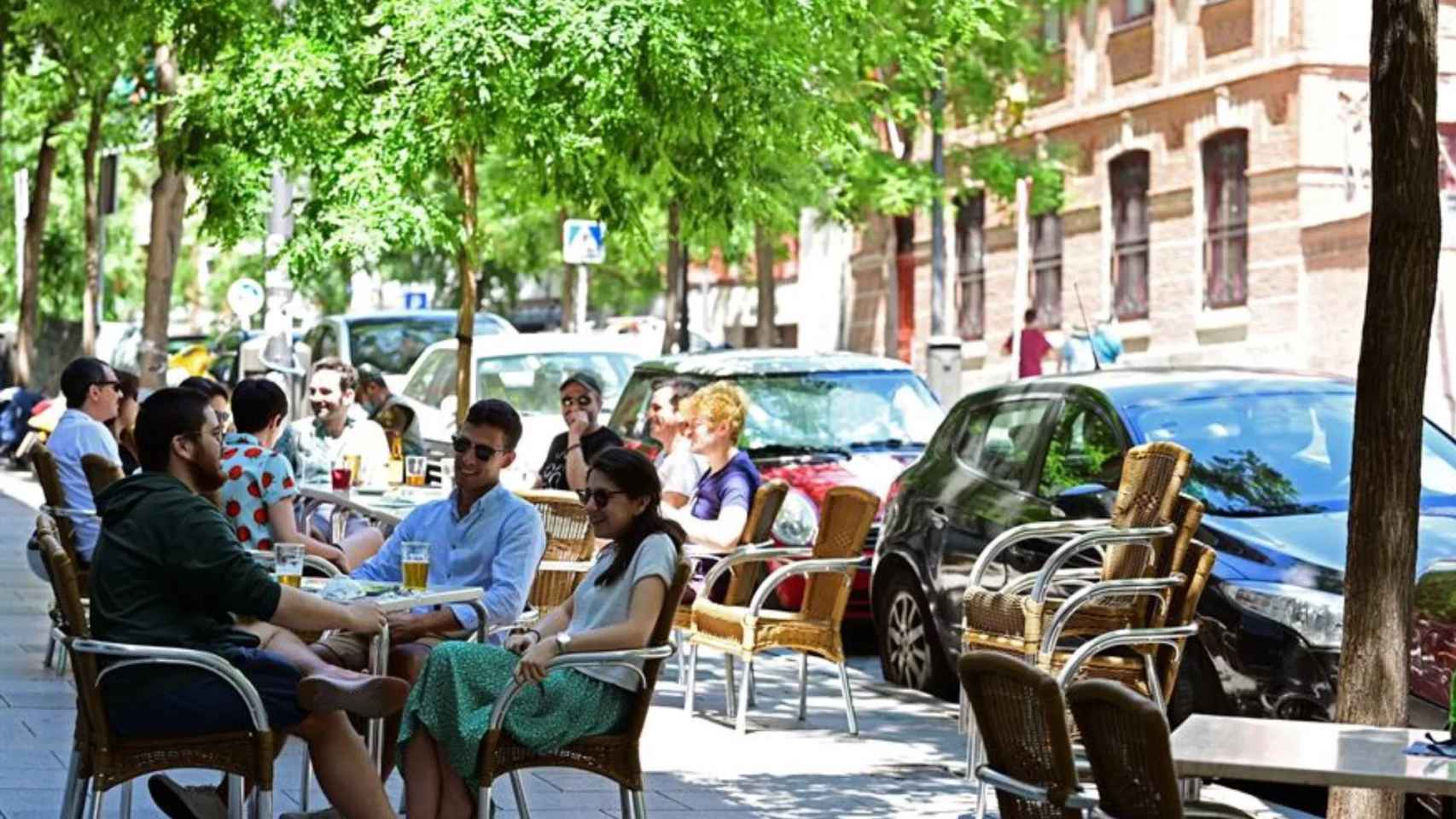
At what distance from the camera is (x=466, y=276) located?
1697 cm

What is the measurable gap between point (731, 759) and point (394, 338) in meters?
17.7

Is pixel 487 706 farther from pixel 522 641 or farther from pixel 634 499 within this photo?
pixel 634 499

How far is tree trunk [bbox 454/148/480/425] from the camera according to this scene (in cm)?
1684

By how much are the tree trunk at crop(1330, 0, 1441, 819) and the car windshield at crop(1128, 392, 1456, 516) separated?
169 inches

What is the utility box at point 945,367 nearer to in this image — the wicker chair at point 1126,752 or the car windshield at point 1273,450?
the car windshield at point 1273,450

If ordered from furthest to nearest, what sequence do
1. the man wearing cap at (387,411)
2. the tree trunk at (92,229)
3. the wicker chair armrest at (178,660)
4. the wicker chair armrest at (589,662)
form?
the tree trunk at (92,229) < the man wearing cap at (387,411) < the wicker chair armrest at (589,662) < the wicker chair armrest at (178,660)

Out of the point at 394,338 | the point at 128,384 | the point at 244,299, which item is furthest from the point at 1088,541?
the point at 244,299

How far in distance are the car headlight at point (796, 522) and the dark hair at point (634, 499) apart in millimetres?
6841

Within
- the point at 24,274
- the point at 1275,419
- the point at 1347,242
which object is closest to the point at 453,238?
the point at 1275,419

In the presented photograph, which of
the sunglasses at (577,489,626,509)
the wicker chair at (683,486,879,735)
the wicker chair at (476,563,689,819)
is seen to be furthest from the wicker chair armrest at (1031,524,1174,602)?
the wicker chair at (476,563,689,819)

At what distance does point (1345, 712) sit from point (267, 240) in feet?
42.3

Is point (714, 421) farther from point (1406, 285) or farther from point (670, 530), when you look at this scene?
→ point (1406, 285)

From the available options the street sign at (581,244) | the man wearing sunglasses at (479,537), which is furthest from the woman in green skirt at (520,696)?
the street sign at (581,244)

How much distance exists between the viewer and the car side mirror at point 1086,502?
12023 mm
